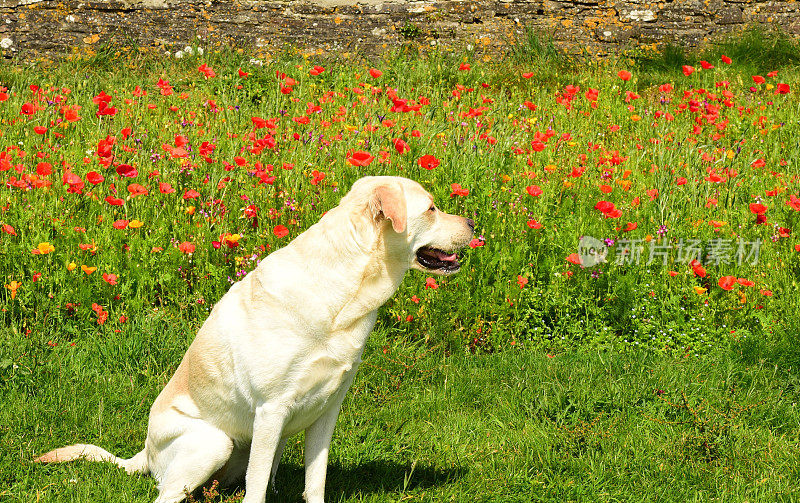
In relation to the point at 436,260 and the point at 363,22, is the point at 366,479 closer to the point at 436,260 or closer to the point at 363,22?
the point at 436,260

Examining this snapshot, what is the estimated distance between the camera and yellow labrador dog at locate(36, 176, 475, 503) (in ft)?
10.2

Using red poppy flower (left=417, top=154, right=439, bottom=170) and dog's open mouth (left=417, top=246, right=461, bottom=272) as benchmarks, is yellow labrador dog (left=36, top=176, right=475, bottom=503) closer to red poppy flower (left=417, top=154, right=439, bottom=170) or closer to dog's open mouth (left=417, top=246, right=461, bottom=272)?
dog's open mouth (left=417, top=246, right=461, bottom=272)

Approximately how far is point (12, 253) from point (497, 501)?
10.6 feet

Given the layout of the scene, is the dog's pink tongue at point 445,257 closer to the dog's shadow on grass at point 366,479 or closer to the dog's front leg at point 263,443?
the dog's front leg at point 263,443

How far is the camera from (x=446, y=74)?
8.95 meters

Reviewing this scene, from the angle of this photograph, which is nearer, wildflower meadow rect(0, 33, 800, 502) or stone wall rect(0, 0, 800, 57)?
wildflower meadow rect(0, 33, 800, 502)

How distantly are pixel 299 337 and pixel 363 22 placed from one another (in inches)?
296

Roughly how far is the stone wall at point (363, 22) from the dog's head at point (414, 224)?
22.5 feet

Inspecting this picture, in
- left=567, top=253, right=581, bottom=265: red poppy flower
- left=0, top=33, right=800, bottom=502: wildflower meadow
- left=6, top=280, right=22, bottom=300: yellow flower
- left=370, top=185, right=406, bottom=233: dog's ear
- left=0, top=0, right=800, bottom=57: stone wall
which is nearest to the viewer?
left=370, top=185, right=406, bottom=233: dog's ear

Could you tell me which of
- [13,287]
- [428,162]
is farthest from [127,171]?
[428,162]

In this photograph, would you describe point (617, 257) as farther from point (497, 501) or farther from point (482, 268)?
point (497, 501)

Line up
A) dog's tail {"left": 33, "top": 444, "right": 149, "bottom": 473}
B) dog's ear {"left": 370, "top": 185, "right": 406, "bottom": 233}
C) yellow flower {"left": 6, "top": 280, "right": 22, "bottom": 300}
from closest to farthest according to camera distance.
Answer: dog's ear {"left": 370, "top": 185, "right": 406, "bottom": 233}, dog's tail {"left": 33, "top": 444, "right": 149, "bottom": 473}, yellow flower {"left": 6, "top": 280, "right": 22, "bottom": 300}

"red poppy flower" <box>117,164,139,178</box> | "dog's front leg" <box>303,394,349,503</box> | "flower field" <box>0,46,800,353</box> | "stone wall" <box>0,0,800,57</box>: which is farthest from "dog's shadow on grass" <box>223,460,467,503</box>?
"stone wall" <box>0,0,800,57</box>

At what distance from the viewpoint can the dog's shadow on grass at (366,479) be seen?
374 centimetres
